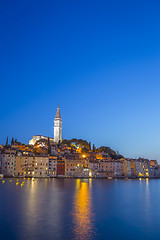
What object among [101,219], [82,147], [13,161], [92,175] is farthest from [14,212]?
[82,147]

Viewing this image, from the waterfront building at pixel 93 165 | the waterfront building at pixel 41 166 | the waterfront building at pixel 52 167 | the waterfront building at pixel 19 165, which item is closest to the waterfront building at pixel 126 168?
the waterfront building at pixel 93 165

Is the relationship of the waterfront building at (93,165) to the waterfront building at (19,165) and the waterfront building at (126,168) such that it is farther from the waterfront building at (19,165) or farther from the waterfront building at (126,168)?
the waterfront building at (19,165)

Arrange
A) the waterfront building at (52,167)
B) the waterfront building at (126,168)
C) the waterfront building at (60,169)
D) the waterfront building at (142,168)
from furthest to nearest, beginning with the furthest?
the waterfront building at (142,168) < the waterfront building at (126,168) < the waterfront building at (60,169) < the waterfront building at (52,167)

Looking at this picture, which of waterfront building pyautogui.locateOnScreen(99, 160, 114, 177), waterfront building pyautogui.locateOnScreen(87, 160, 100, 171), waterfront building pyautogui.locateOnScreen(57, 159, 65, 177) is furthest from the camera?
waterfront building pyautogui.locateOnScreen(99, 160, 114, 177)

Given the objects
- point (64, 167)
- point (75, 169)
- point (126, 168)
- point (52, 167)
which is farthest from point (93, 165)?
point (52, 167)

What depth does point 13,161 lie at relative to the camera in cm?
9319

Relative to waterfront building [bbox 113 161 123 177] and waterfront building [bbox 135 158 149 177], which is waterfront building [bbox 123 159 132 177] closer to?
waterfront building [bbox 113 161 123 177]

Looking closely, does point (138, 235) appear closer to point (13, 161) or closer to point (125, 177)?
point (13, 161)

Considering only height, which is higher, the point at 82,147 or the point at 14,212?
the point at 82,147

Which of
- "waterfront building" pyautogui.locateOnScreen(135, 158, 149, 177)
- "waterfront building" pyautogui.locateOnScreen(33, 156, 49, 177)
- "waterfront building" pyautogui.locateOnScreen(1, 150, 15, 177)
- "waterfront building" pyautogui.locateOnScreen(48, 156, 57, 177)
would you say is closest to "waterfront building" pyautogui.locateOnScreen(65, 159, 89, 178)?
"waterfront building" pyautogui.locateOnScreen(48, 156, 57, 177)

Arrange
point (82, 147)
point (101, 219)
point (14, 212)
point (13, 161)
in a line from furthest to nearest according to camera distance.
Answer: point (82, 147) → point (13, 161) → point (14, 212) → point (101, 219)

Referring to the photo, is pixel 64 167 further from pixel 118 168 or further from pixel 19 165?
pixel 118 168

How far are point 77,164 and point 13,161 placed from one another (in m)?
27.7

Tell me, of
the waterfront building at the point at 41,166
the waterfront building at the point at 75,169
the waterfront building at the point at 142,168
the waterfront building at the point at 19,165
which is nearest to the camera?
the waterfront building at the point at 19,165
